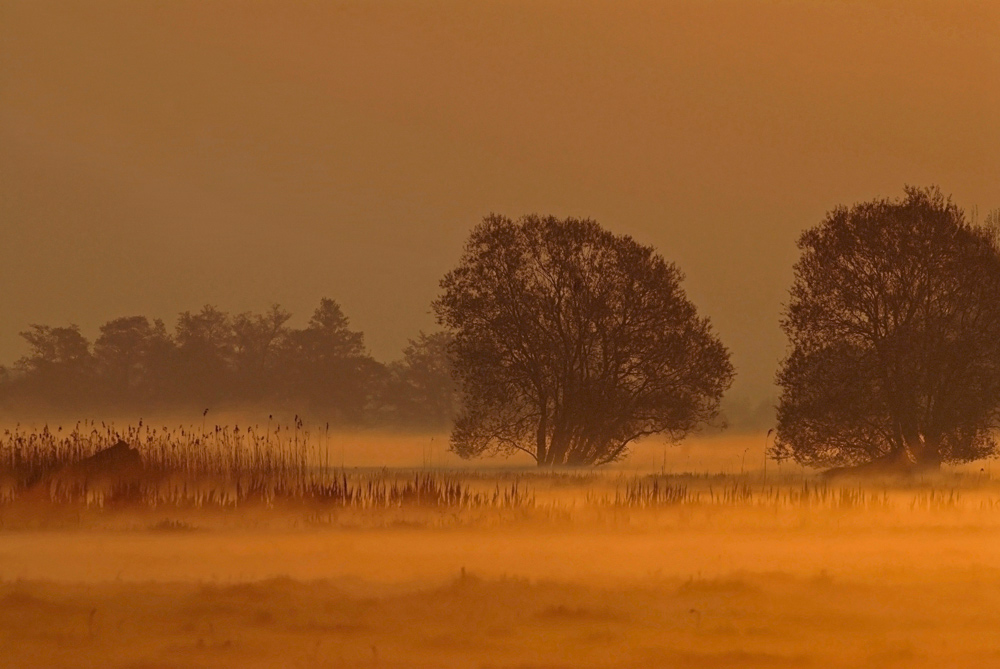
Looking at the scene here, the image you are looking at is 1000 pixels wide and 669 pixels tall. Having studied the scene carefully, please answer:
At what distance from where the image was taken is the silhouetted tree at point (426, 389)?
87.2m

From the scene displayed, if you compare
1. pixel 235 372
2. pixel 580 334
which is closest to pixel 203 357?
pixel 235 372

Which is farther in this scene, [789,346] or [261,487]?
[789,346]

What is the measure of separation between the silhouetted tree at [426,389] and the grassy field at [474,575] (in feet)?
189

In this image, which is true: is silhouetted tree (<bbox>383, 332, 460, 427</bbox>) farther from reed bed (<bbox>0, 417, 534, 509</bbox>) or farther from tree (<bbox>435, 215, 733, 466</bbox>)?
reed bed (<bbox>0, 417, 534, 509</bbox>)

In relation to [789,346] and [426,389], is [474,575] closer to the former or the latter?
[789,346]

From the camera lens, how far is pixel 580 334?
43844mm

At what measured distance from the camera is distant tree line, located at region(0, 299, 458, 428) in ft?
290

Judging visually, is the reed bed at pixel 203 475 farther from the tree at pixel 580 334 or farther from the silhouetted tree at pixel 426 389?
the silhouetted tree at pixel 426 389

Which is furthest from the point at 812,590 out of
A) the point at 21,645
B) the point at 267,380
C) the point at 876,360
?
the point at 267,380

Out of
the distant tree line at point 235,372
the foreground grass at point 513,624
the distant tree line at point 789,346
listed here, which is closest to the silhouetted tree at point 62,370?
the distant tree line at point 235,372

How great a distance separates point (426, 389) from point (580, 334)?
4453 centimetres

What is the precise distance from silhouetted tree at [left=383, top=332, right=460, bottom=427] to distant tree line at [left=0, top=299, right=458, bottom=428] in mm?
62

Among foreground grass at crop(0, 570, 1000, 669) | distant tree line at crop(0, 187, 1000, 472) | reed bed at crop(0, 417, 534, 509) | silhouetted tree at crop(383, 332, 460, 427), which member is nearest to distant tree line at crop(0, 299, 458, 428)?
silhouetted tree at crop(383, 332, 460, 427)

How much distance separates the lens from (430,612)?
13289 mm
